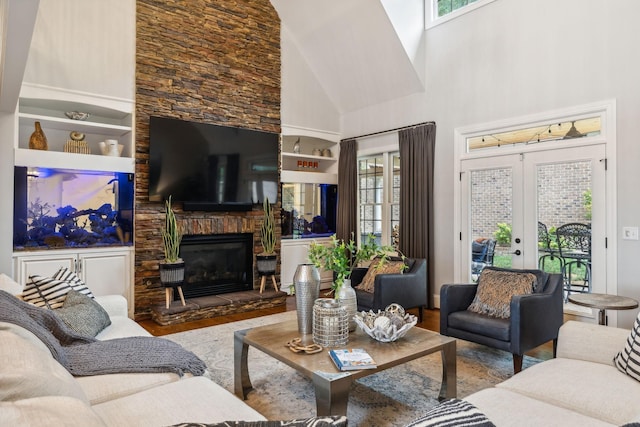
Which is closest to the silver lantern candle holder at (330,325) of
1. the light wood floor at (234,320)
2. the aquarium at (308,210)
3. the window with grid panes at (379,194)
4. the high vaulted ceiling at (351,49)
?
the light wood floor at (234,320)

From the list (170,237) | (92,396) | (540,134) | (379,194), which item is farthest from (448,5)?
(92,396)

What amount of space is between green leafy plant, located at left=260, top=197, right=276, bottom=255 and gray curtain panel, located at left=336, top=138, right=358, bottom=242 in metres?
1.30

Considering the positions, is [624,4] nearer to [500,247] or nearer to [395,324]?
[500,247]

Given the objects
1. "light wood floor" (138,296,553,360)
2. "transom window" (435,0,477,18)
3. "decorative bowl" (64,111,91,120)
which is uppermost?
"transom window" (435,0,477,18)

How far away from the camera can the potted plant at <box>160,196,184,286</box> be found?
15.4 feet

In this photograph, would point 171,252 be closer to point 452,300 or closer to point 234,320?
point 234,320

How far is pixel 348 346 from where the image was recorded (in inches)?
97.3

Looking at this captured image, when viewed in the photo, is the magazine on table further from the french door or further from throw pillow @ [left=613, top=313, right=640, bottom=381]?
the french door

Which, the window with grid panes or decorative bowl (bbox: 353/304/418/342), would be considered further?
→ the window with grid panes

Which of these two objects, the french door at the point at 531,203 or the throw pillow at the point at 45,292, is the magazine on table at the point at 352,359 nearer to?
the throw pillow at the point at 45,292

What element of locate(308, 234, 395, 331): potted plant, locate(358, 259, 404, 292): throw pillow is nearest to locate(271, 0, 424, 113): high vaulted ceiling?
locate(358, 259, 404, 292): throw pillow

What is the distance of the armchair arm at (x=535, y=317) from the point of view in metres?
2.98

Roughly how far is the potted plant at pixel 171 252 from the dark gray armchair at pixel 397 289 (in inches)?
82.5

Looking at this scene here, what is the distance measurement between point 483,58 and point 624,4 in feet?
4.53
